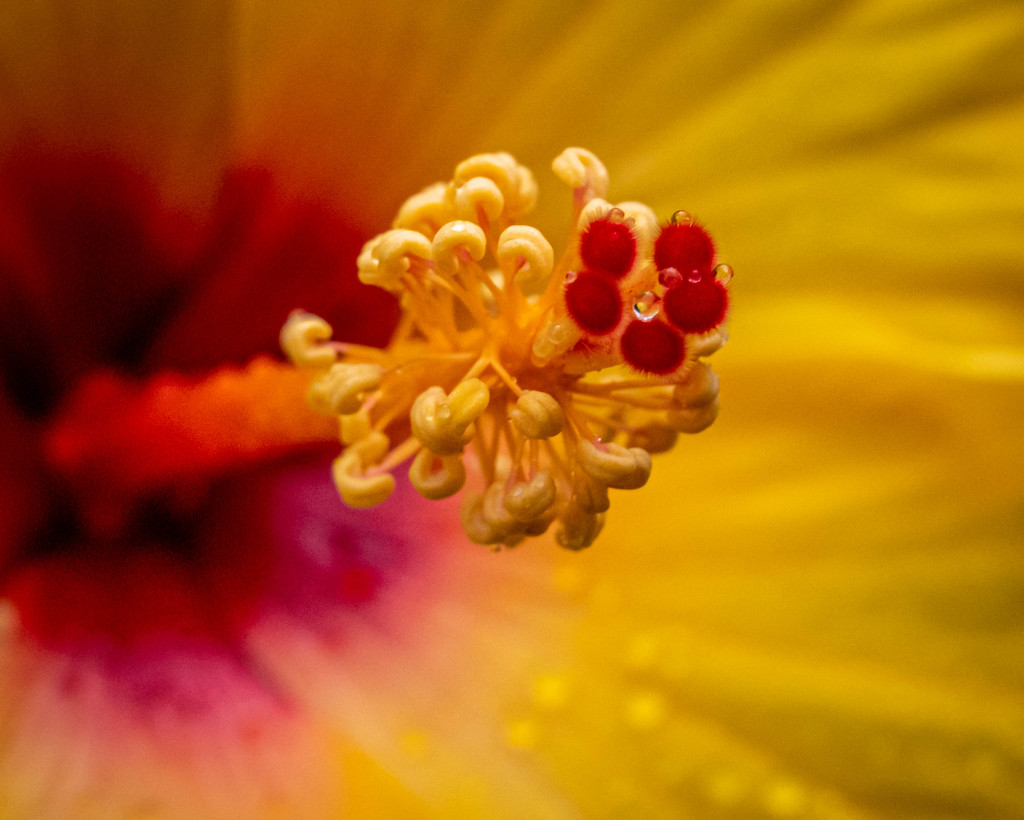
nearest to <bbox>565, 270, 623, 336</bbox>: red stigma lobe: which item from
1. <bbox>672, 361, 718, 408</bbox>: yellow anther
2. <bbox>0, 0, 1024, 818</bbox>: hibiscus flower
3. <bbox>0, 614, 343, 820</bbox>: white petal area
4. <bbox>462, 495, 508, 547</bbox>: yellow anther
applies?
<bbox>672, 361, 718, 408</bbox>: yellow anther

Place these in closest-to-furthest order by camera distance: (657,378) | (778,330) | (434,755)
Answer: (657,378), (434,755), (778,330)

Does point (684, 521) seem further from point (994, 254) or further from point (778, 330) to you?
point (994, 254)

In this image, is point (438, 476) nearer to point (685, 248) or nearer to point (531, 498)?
point (531, 498)

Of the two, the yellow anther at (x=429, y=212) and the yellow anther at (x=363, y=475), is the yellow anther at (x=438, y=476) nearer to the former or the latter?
the yellow anther at (x=363, y=475)

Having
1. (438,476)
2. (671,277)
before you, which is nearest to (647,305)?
(671,277)

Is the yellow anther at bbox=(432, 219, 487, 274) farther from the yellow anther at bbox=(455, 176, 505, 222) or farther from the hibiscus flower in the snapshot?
the hibiscus flower

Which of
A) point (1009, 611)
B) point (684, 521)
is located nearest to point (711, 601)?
point (684, 521)
